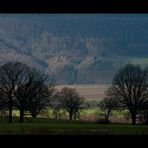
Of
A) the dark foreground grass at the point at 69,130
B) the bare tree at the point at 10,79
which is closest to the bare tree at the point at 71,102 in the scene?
the bare tree at the point at 10,79

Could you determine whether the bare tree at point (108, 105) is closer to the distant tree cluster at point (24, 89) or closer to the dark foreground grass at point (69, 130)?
the distant tree cluster at point (24, 89)

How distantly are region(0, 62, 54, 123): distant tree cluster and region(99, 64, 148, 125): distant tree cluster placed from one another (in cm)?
90

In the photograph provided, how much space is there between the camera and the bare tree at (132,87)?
546 cm

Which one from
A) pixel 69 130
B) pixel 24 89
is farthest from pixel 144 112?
pixel 69 130

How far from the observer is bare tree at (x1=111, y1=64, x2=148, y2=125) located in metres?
5.46

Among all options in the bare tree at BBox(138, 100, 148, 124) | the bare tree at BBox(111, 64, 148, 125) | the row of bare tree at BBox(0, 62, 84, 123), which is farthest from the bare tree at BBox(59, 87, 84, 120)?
the bare tree at BBox(138, 100, 148, 124)

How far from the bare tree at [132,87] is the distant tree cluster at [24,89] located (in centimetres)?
98

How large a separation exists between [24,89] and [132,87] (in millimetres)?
1788

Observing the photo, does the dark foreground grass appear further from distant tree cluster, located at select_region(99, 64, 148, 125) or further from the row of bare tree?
the row of bare tree
